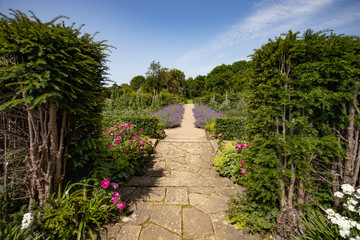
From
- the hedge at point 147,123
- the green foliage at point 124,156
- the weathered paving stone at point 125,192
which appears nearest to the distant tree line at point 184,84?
the hedge at point 147,123

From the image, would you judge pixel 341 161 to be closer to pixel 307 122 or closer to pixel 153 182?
pixel 307 122

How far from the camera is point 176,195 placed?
9.03ft

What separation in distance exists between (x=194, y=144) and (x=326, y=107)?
15.4 ft

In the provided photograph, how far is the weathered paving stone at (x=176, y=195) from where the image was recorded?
2.58 m

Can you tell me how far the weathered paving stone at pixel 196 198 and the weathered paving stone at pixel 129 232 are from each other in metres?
0.94

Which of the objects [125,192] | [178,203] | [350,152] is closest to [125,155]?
[125,192]

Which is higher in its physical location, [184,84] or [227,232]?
[184,84]

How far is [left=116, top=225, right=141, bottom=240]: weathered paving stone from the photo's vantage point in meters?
1.86

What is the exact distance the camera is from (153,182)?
320 cm

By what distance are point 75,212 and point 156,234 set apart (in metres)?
1.02

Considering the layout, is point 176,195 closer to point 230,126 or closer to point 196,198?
point 196,198

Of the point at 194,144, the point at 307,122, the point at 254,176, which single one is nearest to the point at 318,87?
the point at 307,122

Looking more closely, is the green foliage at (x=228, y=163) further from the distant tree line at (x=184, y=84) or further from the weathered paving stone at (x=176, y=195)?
the distant tree line at (x=184, y=84)

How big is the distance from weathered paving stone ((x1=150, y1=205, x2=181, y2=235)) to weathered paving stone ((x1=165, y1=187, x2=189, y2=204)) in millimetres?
152
